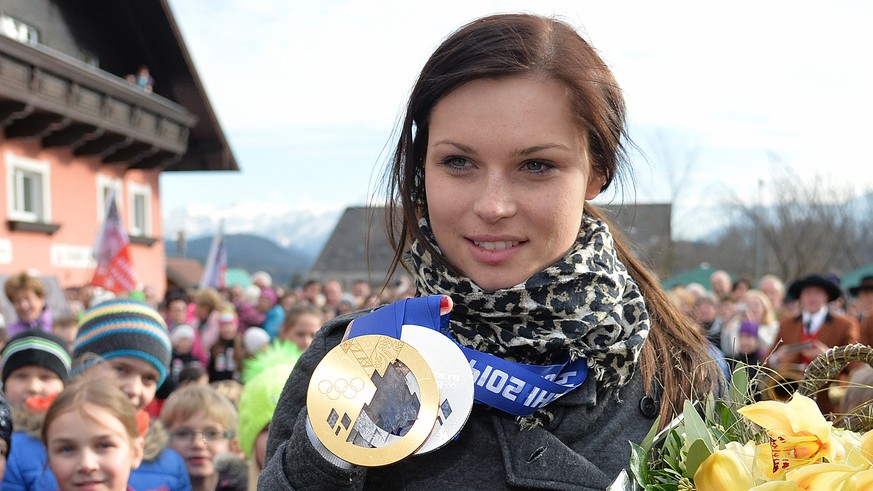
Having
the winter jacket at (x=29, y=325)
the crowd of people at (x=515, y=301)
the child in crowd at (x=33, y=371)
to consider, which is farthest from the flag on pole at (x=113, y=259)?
the crowd of people at (x=515, y=301)

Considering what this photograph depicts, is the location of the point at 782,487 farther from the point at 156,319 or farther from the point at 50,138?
the point at 50,138

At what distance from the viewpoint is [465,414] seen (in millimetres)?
1286

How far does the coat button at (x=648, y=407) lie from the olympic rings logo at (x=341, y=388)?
612 mm

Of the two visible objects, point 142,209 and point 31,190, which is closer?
point 31,190

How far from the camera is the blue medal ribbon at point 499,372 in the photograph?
1366mm

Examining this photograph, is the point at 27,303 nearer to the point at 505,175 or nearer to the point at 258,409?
the point at 258,409

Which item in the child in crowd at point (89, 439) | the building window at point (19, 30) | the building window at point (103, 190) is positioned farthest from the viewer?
the building window at point (103, 190)

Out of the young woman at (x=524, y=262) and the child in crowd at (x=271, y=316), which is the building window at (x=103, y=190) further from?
the young woman at (x=524, y=262)

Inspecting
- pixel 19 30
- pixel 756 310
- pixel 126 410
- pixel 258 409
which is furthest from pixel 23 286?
pixel 19 30

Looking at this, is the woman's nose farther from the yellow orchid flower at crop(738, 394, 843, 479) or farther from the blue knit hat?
the blue knit hat

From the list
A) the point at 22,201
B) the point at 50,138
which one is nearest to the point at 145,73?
the point at 50,138

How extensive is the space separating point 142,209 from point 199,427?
52.6 feet

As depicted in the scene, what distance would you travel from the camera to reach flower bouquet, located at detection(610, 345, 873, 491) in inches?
36.9

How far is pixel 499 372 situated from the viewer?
4.71 feet
